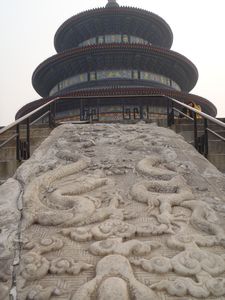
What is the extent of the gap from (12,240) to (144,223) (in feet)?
3.52

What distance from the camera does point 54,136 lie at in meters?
5.75

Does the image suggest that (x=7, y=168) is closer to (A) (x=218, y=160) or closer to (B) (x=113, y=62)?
(A) (x=218, y=160)

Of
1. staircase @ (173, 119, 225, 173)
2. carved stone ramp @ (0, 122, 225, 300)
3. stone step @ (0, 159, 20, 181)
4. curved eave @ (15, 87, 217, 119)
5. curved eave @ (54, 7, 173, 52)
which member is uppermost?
curved eave @ (54, 7, 173, 52)

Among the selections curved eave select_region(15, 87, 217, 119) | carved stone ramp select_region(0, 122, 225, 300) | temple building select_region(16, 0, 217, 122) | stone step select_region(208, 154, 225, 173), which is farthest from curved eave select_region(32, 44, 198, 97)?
carved stone ramp select_region(0, 122, 225, 300)

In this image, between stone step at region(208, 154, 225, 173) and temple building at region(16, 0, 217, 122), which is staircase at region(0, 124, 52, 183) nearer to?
stone step at region(208, 154, 225, 173)

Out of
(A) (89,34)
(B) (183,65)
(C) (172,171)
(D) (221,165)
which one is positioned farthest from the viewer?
(A) (89,34)

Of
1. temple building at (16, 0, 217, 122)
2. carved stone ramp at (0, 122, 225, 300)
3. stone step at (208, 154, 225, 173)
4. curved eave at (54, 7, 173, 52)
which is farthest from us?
curved eave at (54, 7, 173, 52)

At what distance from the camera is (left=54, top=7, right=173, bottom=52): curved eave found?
19.7 meters

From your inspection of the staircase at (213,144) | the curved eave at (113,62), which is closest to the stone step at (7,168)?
the staircase at (213,144)

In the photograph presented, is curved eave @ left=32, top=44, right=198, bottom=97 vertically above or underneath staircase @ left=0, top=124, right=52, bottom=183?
above

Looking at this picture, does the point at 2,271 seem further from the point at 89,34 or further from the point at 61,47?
the point at 61,47

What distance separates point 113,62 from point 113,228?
16.0 meters

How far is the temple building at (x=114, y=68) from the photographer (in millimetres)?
15977

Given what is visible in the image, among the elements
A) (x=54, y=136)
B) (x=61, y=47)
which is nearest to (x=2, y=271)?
(x=54, y=136)
